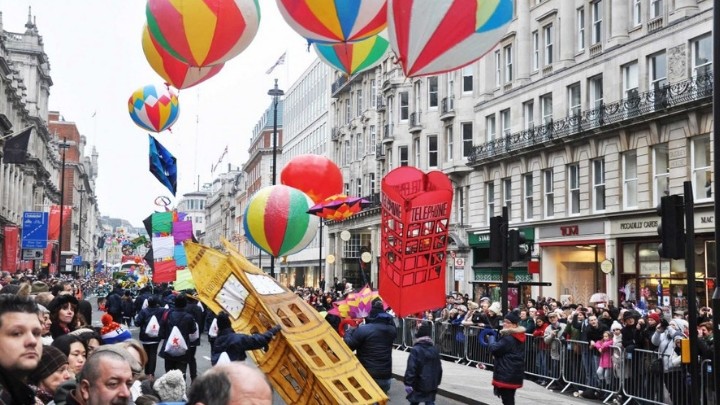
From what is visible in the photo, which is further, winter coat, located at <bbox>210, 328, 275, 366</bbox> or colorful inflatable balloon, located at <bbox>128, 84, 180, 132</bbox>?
colorful inflatable balloon, located at <bbox>128, 84, 180, 132</bbox>

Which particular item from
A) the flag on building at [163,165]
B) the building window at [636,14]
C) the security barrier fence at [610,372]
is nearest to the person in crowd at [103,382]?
the security barrier fence at [610,372]

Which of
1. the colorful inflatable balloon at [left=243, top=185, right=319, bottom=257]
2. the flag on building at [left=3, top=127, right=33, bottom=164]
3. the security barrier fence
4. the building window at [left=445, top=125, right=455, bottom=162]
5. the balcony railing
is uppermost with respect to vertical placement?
the building window at [left=445, top=125, right=455, bottom=162]

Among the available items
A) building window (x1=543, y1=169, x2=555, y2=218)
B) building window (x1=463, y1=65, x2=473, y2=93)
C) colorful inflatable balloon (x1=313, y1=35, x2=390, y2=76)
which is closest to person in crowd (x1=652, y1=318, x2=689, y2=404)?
colorful inflatable balloon (x1=313, y1=35, x2=390, y2=76)

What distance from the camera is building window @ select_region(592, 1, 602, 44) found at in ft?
110

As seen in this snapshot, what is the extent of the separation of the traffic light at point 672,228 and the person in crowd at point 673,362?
3278mm

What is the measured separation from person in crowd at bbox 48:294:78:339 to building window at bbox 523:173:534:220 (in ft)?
98.8

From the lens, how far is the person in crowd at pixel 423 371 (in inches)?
470

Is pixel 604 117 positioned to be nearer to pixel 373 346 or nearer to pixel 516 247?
pixel 516 247

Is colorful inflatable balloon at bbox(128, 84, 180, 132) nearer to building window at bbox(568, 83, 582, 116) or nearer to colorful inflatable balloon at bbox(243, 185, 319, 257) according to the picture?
colorful inflatable balloon at bbox(243, 185, 319, 257)

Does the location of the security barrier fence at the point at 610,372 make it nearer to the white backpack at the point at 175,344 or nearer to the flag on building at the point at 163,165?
the white backpack at the point at 175,344

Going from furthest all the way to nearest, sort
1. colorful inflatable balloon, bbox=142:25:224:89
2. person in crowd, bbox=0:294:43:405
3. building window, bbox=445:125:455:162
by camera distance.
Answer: building window, bbox=445:125:455:162, colorful inflatable balloon, bbox=142:25:224:89, person in crowd, bbox=0:294:43:405

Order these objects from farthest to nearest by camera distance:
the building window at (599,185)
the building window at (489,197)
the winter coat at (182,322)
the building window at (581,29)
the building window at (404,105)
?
the building window at (404,105)
the building window at (489,197)
the building window at (581,29)
the building window at (599,185)
the winter coat at (182,322)

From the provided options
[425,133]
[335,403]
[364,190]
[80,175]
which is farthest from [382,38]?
[80,175]

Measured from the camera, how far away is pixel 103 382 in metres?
4.16
